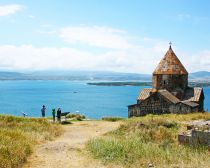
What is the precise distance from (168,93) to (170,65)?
331 centimetres

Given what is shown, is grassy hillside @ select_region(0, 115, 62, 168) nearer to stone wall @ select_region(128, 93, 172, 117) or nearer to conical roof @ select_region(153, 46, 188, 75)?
stone wall @ select_region(128, 93, 172, 117)

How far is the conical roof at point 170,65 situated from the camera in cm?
3809

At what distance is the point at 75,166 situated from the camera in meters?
11.8

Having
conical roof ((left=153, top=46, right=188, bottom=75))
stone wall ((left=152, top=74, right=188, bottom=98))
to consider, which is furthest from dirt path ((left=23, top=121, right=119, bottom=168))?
conical roof ((left=153, top=46, right=188, bottom=75))

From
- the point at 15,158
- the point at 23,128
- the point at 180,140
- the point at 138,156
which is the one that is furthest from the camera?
the point at 23,128

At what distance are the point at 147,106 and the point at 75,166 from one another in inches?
1044

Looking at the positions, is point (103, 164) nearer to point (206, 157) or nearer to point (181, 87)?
point (206, 157)

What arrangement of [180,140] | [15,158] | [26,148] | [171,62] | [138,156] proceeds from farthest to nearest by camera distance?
[171,62] → [180,140] → [26,148] → [138,156] → [15,158]

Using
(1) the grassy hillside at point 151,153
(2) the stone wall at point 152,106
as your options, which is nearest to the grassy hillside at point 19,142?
(1) the grassy hillside at point 151,153

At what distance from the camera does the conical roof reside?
125 ft

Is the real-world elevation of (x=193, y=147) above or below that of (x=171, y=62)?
below

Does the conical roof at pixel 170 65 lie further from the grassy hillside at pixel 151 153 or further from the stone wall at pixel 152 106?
the grassy hillside at pixel 151 153

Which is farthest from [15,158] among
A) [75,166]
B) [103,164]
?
[103,164]

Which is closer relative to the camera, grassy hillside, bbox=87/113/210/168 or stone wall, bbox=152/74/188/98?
grassy hillside, bbox=87/113/210/168
